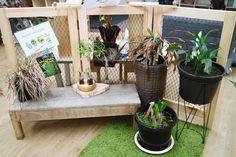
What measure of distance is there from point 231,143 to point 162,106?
0.65m

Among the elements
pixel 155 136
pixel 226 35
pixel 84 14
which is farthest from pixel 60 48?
pixel 226 35

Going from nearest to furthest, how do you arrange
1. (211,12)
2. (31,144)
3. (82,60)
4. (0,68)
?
(211,12)
(31,144)
(82,60)
(0,68)

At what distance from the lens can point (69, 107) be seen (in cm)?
171

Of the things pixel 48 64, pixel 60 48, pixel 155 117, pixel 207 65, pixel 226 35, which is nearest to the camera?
pixel 207 65

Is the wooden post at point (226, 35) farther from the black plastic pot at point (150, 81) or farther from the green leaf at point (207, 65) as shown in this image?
the black plastic pot at point (150, 81)

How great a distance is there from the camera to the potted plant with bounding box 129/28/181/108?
163 centimetres

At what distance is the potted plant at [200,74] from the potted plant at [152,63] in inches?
5.2

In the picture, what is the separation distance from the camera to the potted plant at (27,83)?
1671 mm

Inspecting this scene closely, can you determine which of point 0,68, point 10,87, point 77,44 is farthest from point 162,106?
point 0,68

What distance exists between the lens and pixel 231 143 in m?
1.76

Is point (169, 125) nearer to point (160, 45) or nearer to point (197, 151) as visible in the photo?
point (197, 151)

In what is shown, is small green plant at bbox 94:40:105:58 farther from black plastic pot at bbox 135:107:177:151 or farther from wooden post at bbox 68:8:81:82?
black plastic pot at bbox 135:107:177:151

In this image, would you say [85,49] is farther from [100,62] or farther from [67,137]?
[67,137]

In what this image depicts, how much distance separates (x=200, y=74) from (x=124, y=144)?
78 cm
